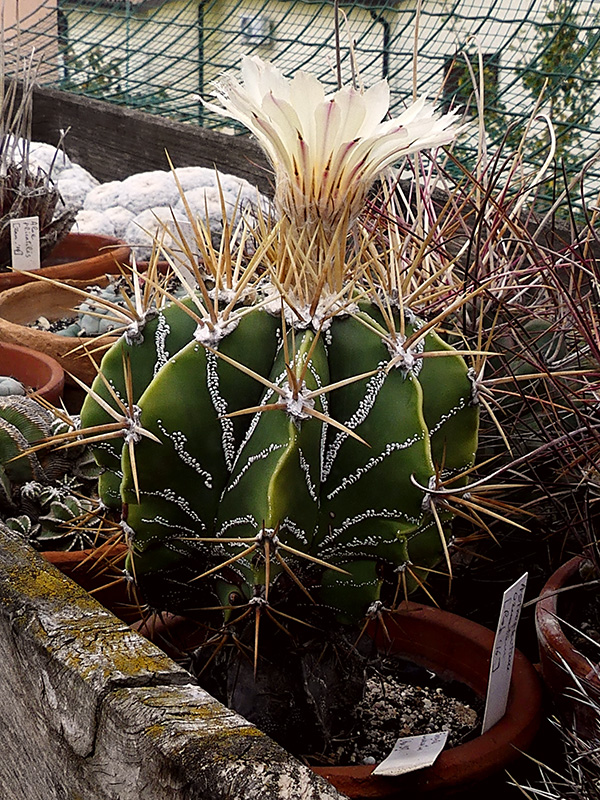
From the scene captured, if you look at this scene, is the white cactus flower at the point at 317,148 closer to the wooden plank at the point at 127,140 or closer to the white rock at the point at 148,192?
the wooden plank at the point at 127,140

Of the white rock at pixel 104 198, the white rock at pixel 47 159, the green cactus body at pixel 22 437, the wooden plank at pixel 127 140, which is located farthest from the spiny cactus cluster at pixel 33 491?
→ the white rock at pixel 47 159

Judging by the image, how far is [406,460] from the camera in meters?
0.77

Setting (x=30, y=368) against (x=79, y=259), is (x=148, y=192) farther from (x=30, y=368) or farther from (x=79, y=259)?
(x=30, y=368)

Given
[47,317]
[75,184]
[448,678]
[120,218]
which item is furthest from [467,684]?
[75,184]

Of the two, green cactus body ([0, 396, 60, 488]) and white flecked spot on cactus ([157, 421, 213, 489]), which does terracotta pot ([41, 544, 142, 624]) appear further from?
white flecked spot on cactus ([157, 421, 213, 489])

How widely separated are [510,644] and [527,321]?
463mm

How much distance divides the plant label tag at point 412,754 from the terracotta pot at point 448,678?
13 millimetres

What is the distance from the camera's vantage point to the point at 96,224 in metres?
2.54

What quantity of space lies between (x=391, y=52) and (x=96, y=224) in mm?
977

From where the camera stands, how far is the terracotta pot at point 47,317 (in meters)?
1.71

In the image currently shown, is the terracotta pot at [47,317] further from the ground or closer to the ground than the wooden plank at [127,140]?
closer to the ground

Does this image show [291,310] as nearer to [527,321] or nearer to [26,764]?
[26,764]

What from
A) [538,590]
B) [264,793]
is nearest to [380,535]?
[264,793]

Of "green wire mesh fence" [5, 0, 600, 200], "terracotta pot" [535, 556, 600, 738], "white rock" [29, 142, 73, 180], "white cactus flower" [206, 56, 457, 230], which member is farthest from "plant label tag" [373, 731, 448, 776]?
"white rock" [29, 142, 73, 180]
